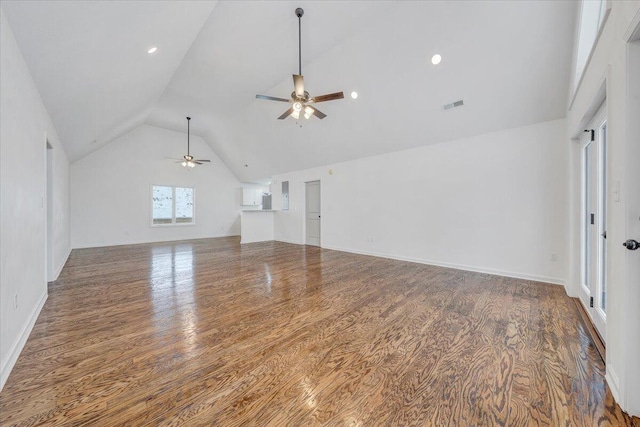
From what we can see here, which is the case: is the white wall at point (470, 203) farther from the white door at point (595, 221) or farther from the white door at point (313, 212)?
the white door at point (313, 212)

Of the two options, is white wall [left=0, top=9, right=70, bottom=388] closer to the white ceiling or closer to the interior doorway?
the white ceiling

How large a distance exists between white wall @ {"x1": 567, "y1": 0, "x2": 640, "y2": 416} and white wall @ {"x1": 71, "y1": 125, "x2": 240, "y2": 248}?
1019 cm

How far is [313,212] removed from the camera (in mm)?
7957

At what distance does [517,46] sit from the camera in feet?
10.5

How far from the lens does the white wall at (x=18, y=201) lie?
5.82 feet

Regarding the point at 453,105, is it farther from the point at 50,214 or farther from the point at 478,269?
the point at 50,214

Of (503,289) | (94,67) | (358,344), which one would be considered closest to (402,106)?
(503,289)

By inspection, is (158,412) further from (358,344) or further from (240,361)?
(358,344)

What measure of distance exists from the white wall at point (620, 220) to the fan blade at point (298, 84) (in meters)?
2.85

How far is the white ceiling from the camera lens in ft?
8.05

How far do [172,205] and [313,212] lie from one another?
5190 mm

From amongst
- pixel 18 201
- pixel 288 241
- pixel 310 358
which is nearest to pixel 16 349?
pixel 18 201

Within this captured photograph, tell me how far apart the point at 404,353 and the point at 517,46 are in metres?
3.88

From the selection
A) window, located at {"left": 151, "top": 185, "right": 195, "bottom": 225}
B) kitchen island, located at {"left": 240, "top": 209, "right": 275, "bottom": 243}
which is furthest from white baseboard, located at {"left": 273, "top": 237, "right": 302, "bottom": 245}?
window, located at {"left": 151, "top": 185, "right": 195, "bottom": 225}
